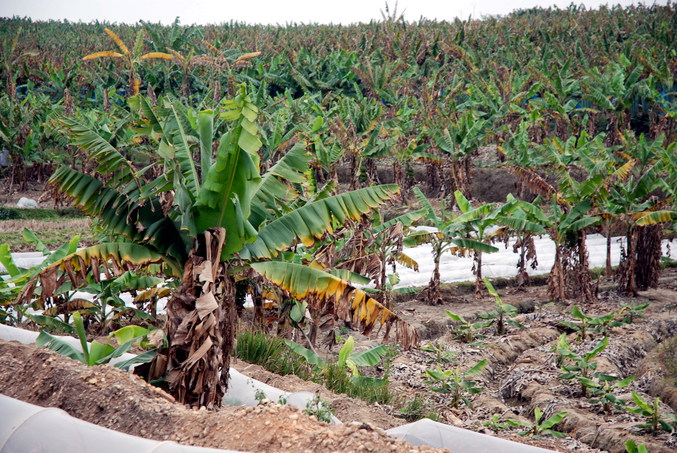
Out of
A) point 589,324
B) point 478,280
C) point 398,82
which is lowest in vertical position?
point 589,324

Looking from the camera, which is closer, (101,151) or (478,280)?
(101,151)

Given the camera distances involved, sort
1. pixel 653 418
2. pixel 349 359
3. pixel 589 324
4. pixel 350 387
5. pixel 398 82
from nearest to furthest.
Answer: pixel 653 418
pixel 350 387
pixel 349 359
pixel 589 324
pixel 398 82

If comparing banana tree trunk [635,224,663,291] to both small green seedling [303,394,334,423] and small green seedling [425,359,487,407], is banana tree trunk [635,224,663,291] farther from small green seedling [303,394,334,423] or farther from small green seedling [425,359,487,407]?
small green seedling [303,394,334,423]

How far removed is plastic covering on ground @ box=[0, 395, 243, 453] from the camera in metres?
3.73

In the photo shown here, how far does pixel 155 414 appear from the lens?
16.0 feet

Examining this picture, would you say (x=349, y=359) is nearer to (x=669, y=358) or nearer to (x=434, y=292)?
(x=669, y=358)

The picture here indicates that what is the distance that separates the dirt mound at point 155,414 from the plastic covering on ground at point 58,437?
77 centimetres

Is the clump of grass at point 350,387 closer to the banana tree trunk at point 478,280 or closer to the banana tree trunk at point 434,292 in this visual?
the banana tree trunk at point 434,292

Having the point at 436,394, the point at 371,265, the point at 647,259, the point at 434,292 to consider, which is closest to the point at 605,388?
the point at 436,394

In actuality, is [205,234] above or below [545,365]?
above

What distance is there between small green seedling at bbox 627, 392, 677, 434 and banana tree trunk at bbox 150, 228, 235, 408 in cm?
454

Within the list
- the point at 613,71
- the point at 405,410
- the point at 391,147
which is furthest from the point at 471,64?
the point at 405,410

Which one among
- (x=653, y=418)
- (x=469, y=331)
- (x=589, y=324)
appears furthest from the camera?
(x=469, y=331)

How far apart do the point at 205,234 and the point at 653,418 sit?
530 cm
